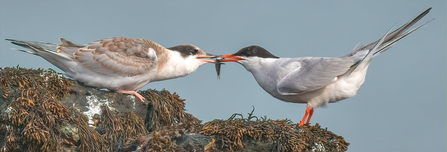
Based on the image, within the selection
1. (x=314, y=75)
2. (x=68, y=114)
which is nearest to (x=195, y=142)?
(x=68, y=114)

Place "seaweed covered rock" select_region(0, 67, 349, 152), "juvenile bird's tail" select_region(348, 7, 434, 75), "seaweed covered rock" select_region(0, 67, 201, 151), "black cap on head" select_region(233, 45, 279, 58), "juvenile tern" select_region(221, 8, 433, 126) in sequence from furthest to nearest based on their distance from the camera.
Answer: "black cap on head" select_region(233, 45, 279, 58), "juvenile tern" select_region(221, 8, 433, 126), "juvenile bird's tail" select_region(348, 7, 434, 75), "seaweed covered rock" select_region(0, 67, 201, 151), "seaweed covered rock" select_region(0, 67, 349, 152)

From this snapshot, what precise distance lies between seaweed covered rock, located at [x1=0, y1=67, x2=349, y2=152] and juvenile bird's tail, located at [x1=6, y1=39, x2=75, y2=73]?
0.99 ft

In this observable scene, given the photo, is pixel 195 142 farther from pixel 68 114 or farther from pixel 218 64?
pixel 218 64

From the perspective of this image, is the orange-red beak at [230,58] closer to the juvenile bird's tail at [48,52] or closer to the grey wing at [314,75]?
the grey wing at [314,75]

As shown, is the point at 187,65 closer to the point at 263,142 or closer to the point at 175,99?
the point at 175,99

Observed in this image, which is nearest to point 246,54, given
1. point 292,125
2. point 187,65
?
point 187,65

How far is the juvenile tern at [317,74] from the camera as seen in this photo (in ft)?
23.7

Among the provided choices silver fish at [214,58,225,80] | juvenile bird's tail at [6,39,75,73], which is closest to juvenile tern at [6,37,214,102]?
juvenile bird's tail at [6,39,75,73]

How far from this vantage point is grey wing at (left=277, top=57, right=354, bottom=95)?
7242mm

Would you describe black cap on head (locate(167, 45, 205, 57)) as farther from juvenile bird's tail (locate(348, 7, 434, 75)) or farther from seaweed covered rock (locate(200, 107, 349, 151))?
juvenile bird's tail (locate(348, 7, 434, 75))

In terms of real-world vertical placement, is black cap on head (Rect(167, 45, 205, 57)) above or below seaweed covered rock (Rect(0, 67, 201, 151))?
above

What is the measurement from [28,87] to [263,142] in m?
3.80

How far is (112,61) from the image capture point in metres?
7.61

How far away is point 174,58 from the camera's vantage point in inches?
323
